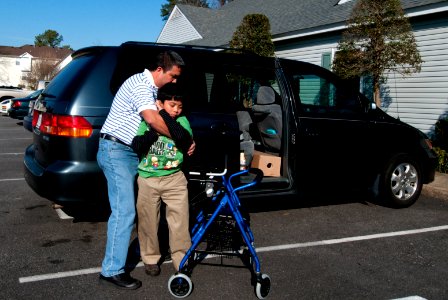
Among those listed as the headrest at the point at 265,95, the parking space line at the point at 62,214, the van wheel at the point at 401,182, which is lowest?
the parking space line at the point at 62,214

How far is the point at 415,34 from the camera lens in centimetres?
1092

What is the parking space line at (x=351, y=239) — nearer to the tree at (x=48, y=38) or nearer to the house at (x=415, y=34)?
the house at (x=415, y=34)

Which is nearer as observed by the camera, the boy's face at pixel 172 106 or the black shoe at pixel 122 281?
the boy's face at pixel 172 106

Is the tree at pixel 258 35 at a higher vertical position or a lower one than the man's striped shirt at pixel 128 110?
higher

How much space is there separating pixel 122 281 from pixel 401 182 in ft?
13.6

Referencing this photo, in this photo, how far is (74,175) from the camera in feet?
13.7

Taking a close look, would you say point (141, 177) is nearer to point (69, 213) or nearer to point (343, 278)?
point (343, 278)

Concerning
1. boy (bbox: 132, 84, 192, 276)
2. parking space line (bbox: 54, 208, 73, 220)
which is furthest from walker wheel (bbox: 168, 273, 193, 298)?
parking space line (bbox: 54, 208, 73, 220)

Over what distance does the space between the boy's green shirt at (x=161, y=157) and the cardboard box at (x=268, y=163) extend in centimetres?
201

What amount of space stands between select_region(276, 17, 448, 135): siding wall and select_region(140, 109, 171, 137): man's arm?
29.5 feet

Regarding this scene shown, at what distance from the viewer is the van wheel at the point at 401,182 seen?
5910mm

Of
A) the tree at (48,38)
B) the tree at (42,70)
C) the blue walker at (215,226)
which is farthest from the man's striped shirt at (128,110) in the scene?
the tree at (48,38)

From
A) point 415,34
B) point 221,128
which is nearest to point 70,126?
Result: point 221,128

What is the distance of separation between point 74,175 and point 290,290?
7.12ft
